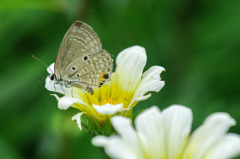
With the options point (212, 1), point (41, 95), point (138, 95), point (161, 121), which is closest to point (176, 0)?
point (212, 1)

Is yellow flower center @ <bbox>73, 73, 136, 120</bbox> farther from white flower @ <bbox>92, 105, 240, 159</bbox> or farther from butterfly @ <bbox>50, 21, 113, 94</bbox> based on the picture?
white flower @ <bbox>92, 105, 240, 159</bbox>

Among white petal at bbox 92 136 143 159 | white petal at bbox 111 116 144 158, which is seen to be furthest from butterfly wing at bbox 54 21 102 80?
white petal at bbox 92 136 143 159

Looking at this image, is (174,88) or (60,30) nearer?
(174,88)

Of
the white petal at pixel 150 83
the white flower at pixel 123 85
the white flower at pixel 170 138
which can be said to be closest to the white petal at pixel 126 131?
the white flower at pixel 170 138

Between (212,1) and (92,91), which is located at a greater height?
(212,1)

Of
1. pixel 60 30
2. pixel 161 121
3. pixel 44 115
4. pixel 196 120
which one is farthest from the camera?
pixel 60 30

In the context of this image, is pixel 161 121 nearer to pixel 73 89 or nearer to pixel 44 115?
pixel 73 89

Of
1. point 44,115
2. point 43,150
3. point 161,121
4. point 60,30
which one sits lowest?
point 43,150

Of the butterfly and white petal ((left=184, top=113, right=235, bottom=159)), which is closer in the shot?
white petal ((left=184, top=113, right=235, bottom=159))
